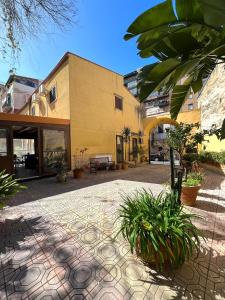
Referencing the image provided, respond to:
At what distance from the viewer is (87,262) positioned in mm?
2666

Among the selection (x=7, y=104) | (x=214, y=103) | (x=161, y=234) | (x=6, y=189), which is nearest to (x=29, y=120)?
(x=6, y=189)

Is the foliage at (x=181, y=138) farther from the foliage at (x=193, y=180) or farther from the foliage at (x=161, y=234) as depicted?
the foliage at (x=161, y=234)

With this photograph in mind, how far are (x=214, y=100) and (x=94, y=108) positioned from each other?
819 cm

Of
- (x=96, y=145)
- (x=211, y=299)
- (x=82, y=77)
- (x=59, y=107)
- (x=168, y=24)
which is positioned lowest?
(x=211, y=299)

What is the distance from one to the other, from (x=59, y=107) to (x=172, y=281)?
11.3 metres

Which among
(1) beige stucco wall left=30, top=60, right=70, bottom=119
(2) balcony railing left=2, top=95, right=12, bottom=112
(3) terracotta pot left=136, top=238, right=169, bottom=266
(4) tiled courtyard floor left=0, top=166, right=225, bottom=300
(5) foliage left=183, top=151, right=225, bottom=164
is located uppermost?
(2) balcony railing left=2, top=95, right=12, bottom=112

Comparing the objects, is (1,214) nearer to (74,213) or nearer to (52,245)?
(74,213)

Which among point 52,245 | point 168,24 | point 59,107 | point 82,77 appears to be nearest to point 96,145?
point 59,107

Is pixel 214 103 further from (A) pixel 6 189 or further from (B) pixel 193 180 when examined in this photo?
(A) pixel 6 189

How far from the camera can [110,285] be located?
7.32ft

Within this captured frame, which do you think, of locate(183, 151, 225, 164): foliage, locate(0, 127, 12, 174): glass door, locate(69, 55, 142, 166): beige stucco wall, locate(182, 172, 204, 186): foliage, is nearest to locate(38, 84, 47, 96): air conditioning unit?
locate(69, 55, 142, 166): beige stucco wall

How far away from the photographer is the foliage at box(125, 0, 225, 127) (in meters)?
2.07

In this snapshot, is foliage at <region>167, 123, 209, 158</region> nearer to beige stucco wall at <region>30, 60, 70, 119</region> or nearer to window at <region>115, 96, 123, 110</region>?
beige stucco wall at <region>30, 60, 70, 119</region>

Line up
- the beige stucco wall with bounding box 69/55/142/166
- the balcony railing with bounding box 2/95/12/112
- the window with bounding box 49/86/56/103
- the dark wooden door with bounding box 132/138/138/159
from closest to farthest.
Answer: the beige stucco wall with bounding box 69/55/142/166 → the window with bounding box 49/86/56/103 → the dark wooden door with bounding box 132/138/138/159 → the balcony railing with bounding box 2/95/12/112
